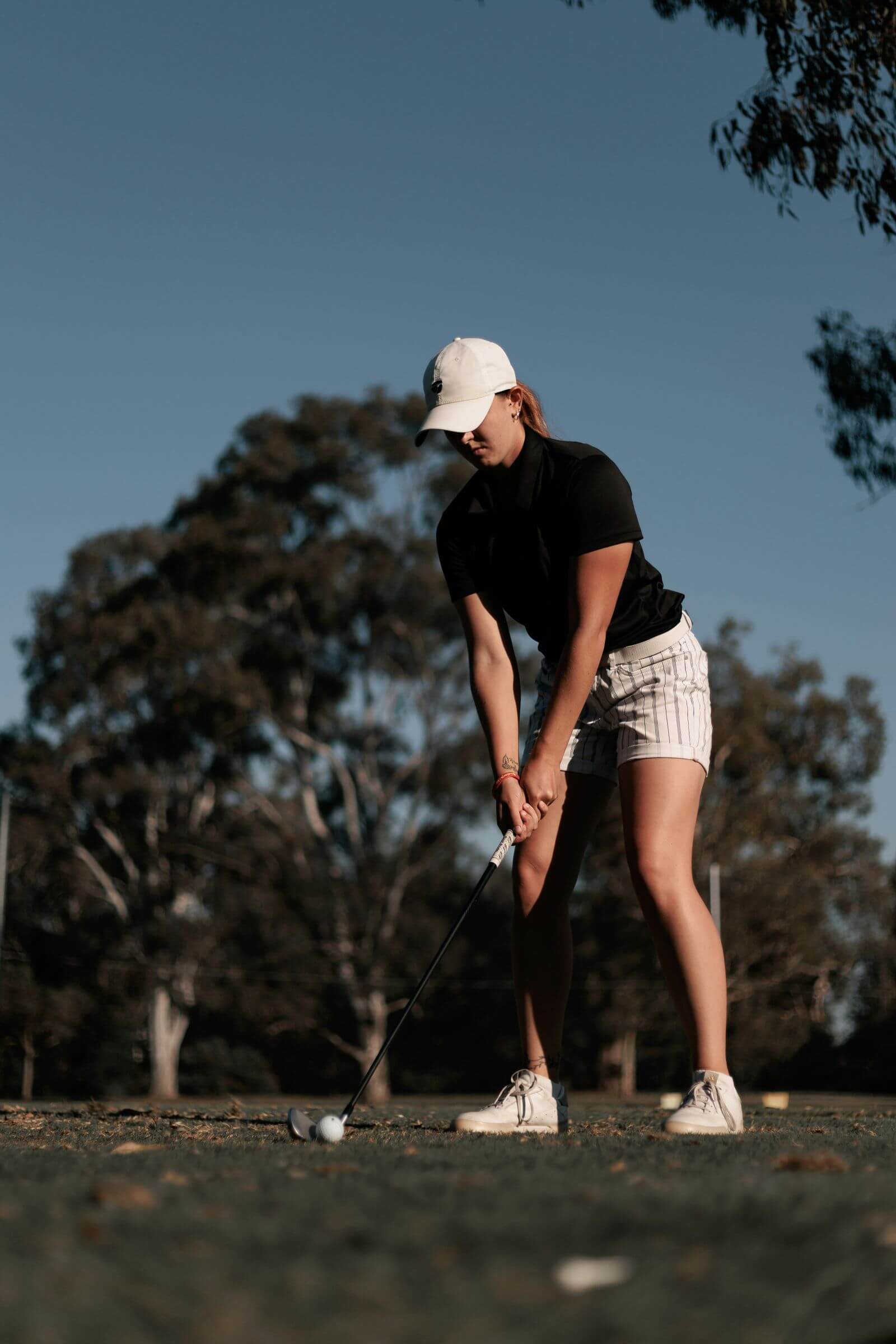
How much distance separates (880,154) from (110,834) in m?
21.5

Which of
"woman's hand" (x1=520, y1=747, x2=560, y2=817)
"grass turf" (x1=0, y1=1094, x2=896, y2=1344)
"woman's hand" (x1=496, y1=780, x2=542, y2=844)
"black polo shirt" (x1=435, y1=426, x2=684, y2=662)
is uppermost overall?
"black polo shirt" (x1=435, y1=426, x2=684, y2=662)

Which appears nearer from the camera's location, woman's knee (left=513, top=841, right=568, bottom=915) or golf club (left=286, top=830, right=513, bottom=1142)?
golf club (left=286, top=830, right=513, bottom=1142)

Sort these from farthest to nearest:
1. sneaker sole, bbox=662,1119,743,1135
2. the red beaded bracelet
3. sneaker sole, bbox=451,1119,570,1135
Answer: the red beaded bracelet
sneaker sole, bbox=451,1119,570,1135
sneaker sole, bbox=662,1119,743,1135

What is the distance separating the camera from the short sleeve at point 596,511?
10.8 ft

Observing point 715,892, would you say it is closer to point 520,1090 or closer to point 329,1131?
point 520,1090

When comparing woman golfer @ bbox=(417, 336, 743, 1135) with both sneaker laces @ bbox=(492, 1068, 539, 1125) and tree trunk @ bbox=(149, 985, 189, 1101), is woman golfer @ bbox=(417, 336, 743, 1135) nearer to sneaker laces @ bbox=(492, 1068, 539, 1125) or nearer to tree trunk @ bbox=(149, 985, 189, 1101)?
sneaker laces @ bbox=(492, 1068, 539, 1125)

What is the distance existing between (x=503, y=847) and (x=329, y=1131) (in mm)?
825

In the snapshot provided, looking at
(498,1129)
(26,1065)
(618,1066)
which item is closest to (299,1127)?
(498,1129)

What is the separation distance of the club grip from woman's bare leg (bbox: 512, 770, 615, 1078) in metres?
0.12

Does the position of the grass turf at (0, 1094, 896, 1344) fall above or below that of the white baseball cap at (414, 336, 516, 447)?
below

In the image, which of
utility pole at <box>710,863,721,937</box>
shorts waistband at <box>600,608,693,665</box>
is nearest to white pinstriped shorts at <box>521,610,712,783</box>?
shorts waistband at <box>600,608,693,665</box>

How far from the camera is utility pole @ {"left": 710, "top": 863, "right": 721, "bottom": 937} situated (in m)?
28.6

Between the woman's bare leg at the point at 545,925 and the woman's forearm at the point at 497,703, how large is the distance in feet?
0.55

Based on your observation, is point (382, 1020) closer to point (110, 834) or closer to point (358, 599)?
point (110, 834)
